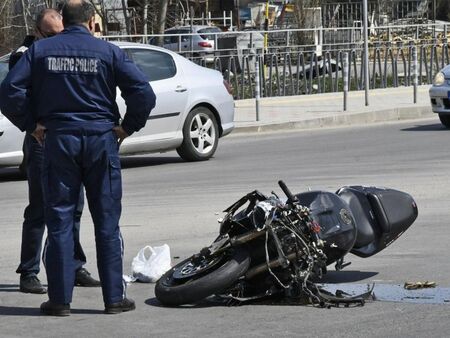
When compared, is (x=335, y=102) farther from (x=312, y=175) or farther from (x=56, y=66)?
(x=56, y=66)

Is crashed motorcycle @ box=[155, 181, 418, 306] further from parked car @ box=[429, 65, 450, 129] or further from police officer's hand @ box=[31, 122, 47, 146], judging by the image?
parked car @ box=[429, 65, 450, 129]

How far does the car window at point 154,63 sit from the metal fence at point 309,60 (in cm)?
1013

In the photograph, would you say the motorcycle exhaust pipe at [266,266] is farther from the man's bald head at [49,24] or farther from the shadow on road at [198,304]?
the man's bald head at [49,24]

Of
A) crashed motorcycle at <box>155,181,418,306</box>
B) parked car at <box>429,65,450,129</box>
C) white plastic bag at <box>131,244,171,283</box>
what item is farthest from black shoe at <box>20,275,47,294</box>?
parked car at <box>429,65,450,129</box>

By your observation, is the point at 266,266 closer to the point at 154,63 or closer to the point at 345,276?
the point at 345,276

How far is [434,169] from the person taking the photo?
13609 millimetres

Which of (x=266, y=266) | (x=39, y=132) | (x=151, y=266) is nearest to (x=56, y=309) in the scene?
(x=39, y=132)

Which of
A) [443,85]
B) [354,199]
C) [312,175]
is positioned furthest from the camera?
[443,85]

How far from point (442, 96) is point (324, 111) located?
407 centimetres

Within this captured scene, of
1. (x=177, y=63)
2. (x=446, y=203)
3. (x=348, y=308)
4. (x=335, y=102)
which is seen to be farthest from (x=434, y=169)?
(x=335, y=102)

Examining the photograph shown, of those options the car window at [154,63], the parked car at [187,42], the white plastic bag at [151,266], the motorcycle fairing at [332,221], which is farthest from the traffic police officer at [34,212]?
the parked car at [187,42]

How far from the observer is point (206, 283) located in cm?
677

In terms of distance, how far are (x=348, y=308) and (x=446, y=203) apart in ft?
14.8

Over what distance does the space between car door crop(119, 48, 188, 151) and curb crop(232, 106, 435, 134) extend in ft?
15.6
